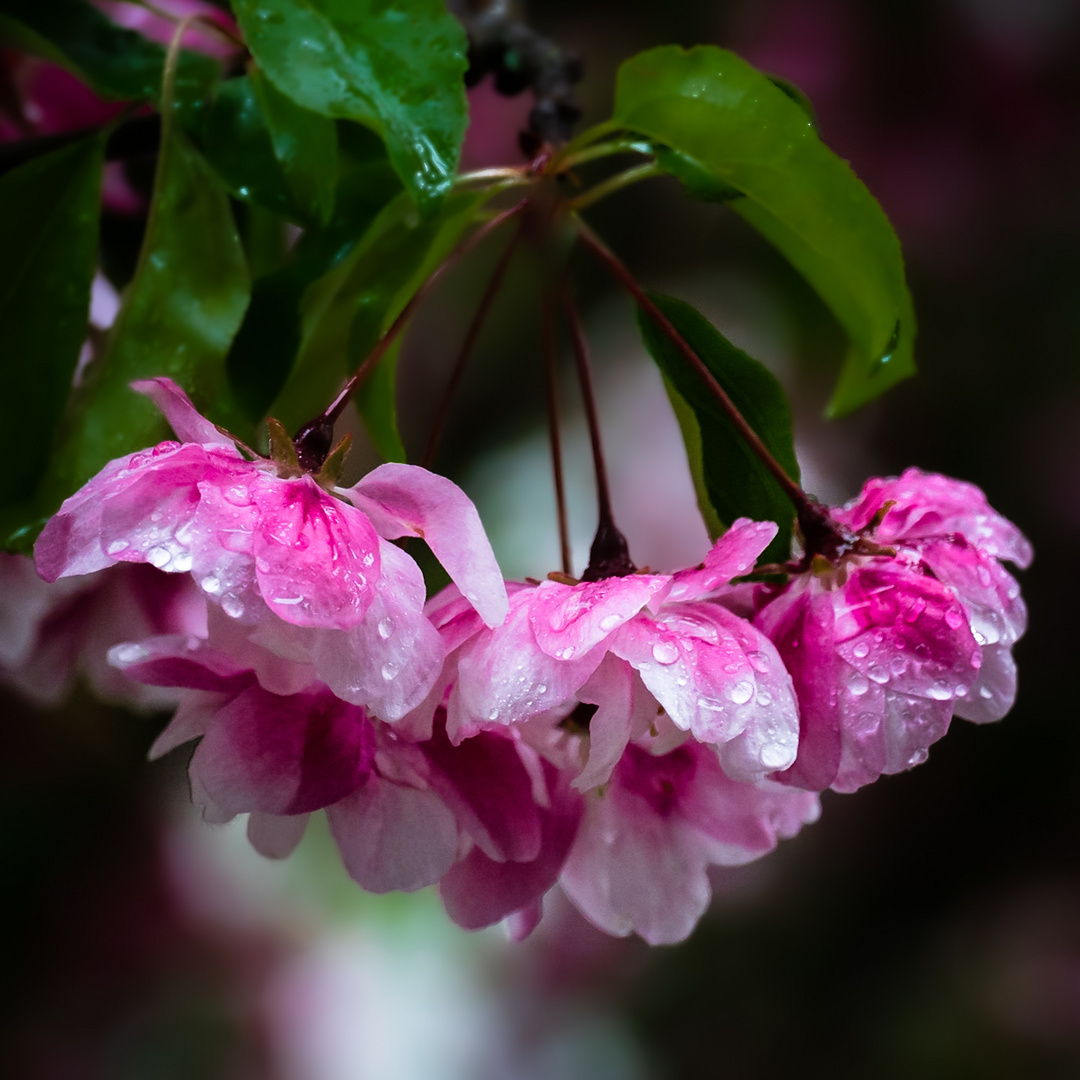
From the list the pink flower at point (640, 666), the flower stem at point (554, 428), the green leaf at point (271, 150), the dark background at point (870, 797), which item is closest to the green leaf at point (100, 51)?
the green leaf at point (271, 150)

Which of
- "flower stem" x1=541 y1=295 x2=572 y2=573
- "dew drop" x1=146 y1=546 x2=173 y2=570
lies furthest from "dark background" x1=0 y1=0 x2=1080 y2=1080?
"dew drop" x1=146 y1=546 x2=173 y2=570

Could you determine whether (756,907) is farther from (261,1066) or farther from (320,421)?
(320,421)

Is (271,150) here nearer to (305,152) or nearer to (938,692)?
(305,152)

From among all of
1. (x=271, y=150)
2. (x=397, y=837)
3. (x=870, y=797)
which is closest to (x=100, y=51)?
(x=271, y=150)

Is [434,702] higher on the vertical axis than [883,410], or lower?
higher

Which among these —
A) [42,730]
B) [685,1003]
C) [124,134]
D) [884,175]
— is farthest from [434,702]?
[685,1003]

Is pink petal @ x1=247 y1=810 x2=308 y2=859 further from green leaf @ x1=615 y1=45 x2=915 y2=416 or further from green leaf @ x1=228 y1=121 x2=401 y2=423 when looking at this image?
green leaf @ x1=615 y1=45 x2=915 y2=416
